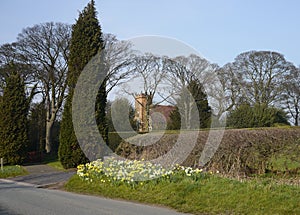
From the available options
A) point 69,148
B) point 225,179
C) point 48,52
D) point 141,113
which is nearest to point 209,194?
point 225,179

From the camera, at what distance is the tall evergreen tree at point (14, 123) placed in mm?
24500

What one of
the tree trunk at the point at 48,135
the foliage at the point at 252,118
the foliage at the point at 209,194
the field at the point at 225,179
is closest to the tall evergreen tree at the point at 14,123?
the tree trunk at the point at 48,135

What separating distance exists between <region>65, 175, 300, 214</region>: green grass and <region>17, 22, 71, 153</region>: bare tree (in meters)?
22.1

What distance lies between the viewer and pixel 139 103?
26.2m

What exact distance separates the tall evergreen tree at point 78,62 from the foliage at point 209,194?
867 cm

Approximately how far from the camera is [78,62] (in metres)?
20.7

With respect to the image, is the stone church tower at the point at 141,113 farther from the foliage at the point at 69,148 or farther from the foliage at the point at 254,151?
the foliage at the point at 254,151

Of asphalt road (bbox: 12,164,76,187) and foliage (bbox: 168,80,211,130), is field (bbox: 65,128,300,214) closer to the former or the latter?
Result: asphalt road (bbox: 12,164,76,187)

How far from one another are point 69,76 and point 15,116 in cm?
698

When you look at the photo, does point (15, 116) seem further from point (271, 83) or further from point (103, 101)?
point (271, 83)

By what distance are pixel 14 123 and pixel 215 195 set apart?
19.9m

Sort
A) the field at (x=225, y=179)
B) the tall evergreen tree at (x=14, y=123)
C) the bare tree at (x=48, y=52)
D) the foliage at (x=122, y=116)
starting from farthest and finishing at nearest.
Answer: the bare tree at (x=48, y=52) < the tall evergreen tree at (x=14, y=123) < the foliage at (x=122, y=116) < the field at (x=225, y=179)

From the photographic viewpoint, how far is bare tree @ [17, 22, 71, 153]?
30234mm

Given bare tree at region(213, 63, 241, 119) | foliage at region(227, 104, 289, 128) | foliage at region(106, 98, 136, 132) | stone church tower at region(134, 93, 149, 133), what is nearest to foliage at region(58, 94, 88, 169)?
foliage at region(106, 98, 136, 132)
